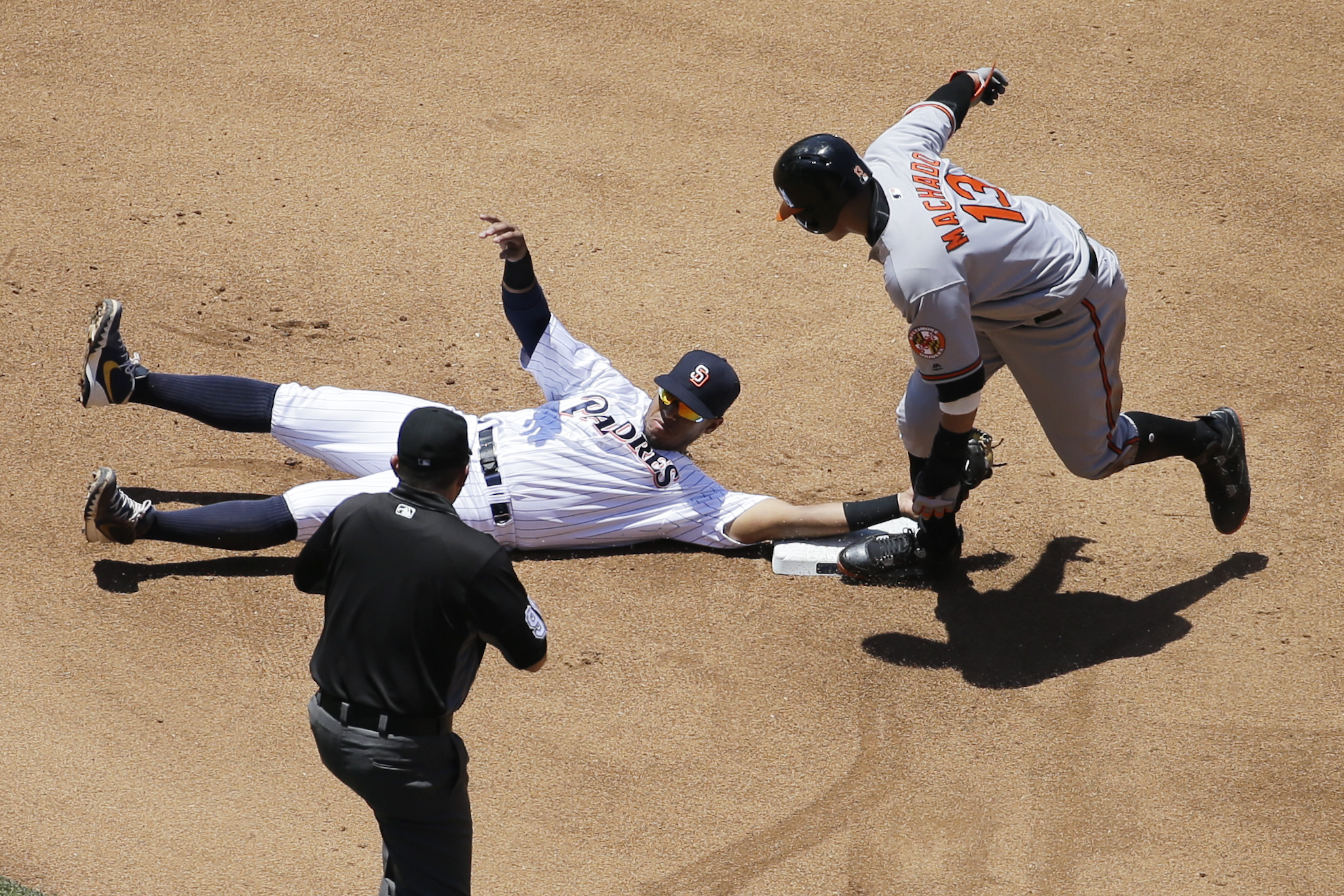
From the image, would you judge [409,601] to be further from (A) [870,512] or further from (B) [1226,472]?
(B) [1226,472]

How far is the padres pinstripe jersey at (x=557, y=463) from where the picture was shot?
5016mm

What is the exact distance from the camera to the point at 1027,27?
8477 millimetres

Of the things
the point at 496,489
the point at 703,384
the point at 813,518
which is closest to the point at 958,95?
the point at 703,384

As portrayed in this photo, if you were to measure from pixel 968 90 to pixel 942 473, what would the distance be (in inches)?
67.4

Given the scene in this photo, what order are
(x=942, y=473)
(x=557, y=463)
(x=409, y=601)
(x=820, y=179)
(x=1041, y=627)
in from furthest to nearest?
1. (x=557, y=463)
2. (x=1041, y=627)
3. (x=942, y=473)
4. (x=820, y=179)
5. (x=409, y=601)

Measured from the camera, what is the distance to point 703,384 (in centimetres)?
499

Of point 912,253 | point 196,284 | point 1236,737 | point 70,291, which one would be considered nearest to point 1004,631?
point 1236,737

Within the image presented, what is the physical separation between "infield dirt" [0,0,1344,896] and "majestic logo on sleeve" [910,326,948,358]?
1202 mm

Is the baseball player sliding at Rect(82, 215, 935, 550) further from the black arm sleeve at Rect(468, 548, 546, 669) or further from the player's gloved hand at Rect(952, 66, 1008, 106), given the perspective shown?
the black arm sleeve at Rect(468, 548, 546, 669)

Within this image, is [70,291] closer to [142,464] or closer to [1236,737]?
[142,464]

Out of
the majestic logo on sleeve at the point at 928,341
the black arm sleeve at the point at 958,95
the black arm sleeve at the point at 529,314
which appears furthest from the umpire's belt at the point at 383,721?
the black arm sleeve at the point at 958,95

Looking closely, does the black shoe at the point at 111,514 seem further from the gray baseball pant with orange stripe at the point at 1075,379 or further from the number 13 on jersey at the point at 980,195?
the number 13 on jersey at the point at 980,195

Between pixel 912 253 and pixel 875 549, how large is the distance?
1282 millimetres

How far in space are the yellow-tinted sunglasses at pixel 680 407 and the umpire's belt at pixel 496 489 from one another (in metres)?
0.69
